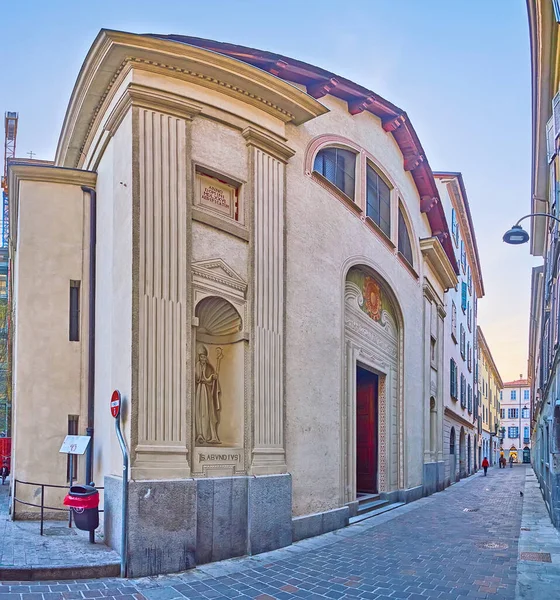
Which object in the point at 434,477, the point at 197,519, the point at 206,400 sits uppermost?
the point at 206,400

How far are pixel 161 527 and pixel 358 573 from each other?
9.16ft

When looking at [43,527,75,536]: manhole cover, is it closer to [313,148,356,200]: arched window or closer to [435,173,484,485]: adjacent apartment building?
[313,148,356,200]: arched window

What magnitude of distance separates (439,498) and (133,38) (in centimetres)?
1689

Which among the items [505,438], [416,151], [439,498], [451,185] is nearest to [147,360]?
[416,151]

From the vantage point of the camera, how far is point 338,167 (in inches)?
555

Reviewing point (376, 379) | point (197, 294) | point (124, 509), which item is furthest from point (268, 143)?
point (376, 379)

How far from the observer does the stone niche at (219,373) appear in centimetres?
924

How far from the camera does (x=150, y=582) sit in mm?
7461

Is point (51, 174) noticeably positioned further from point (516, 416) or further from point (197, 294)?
point (516, 416)

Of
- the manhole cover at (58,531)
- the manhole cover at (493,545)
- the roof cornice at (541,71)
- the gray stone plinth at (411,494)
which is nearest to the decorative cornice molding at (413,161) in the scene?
the roof cornice at (541,71)

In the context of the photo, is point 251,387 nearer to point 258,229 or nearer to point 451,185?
point 258,229

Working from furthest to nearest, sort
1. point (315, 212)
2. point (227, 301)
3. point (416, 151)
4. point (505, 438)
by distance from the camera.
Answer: point (505, 438), point (416, 151), point (315, 212), point (227, 301)

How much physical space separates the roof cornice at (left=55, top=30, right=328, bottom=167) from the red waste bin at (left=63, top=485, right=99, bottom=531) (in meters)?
6.22

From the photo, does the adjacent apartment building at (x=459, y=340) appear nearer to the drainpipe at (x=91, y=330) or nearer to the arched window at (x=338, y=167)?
the arched window at (x=338, y=167)
